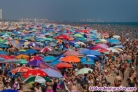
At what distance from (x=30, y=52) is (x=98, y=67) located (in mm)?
4598

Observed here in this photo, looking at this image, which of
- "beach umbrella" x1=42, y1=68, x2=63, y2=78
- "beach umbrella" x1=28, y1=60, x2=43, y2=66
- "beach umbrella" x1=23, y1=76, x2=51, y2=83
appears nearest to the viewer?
"beach umbrella" x1=23, y1=76, x2=51, y2=83

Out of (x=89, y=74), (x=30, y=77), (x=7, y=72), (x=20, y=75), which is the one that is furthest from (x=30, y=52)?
(x=30, y=77)

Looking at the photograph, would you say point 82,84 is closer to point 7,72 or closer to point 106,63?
point 7,72

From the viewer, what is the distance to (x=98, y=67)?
13.7 meters

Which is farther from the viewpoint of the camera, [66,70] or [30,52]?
[30,52]

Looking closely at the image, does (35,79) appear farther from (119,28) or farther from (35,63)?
(119,28)

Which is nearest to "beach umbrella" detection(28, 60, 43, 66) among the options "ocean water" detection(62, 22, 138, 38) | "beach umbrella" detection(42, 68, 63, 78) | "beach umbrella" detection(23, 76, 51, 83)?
"beach umbrella" detection(42, 68, 63, 78)

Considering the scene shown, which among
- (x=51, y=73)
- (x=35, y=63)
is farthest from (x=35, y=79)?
(x=35, y=63)

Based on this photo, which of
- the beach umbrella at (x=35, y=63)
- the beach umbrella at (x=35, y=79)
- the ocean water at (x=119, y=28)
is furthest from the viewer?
the ocean water at (x=119, y=28)

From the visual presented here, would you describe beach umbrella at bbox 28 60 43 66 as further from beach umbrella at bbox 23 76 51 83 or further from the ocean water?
the ocean water

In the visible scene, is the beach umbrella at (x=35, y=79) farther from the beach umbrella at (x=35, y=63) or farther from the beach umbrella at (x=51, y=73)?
the beach umbrella at (x=35, y=63)

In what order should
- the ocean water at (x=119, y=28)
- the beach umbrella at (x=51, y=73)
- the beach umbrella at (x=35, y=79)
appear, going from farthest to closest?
the ocean water at (x=119, y=28) → the beach umbrella at (x=51, y=73) → the beach umbrella at (x=35, y=79)

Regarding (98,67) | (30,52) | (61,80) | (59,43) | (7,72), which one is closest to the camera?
(61,80)

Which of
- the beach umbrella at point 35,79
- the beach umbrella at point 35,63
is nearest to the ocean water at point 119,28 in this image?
the beach umbrella at point 35,63
